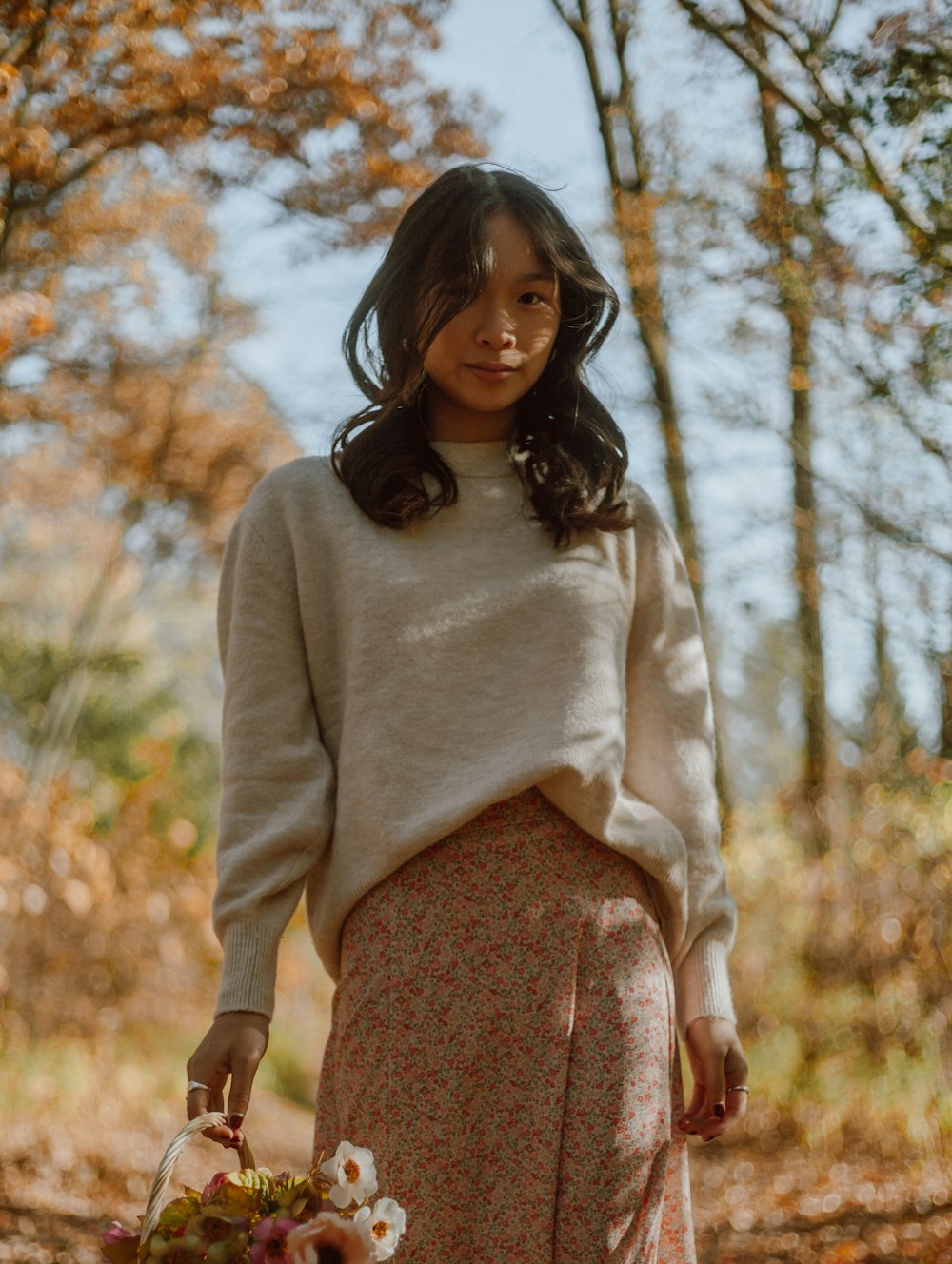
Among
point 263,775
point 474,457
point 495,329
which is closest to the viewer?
point 263,775

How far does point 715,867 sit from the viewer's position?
1.54 metres

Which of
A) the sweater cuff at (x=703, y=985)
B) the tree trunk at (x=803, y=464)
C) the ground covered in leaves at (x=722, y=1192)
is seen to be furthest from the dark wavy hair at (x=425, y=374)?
the ground covered in leaves at (x=722, y=1192)

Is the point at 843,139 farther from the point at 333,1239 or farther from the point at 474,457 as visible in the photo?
the point at 333,1239

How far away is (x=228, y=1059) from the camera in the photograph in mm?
1309

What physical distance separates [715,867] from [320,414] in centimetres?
490

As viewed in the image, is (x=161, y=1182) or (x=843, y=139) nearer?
(x=161, y=1182)

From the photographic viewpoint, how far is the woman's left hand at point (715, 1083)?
1.44m

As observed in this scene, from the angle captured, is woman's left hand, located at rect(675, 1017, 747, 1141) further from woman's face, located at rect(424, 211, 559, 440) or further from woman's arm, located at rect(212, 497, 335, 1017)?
woman's face, located at rect(424, 211, 559, 440)

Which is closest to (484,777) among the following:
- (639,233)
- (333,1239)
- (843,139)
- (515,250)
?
(333,1239)

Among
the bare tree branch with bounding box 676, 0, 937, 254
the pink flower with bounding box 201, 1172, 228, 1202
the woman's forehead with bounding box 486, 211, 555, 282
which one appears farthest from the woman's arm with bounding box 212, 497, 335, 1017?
the bare tree branch with bounding box 676, 0, 937, 254

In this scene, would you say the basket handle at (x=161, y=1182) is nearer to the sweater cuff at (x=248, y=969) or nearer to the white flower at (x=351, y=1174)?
the white flower at (x=351, y=1174)

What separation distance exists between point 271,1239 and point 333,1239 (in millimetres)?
52

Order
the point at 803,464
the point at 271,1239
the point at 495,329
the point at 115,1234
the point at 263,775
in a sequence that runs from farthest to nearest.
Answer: the point at 803,464
the point at 495,329
the point at 263,775
the point at 115,1234
the point at 271,1239

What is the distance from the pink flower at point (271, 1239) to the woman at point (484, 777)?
15cm
